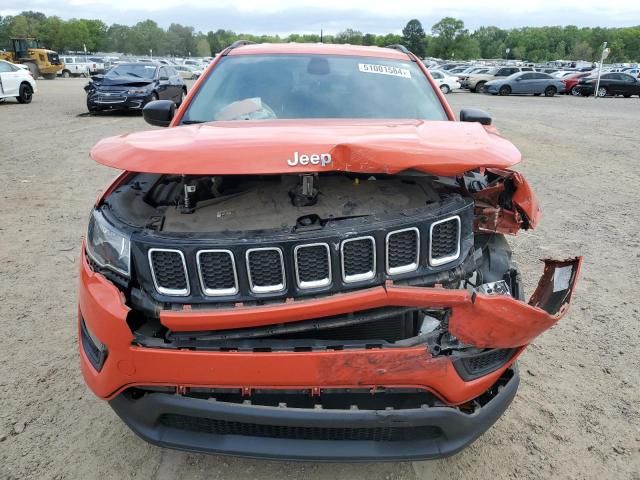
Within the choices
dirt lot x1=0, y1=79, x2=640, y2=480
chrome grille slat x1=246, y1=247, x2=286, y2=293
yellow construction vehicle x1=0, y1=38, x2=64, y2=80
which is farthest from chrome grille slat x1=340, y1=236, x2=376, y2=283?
yellow construction vehicle x1=0, y1=38, x2=64, y2=80

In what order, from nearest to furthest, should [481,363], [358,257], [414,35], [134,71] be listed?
[358,257] → [481,363] → [134,71] → [414,35]

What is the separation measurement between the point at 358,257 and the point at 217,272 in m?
0.52

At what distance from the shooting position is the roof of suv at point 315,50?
3.77m

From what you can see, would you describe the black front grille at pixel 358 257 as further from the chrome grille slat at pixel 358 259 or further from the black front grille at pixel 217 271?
the black front grille at pixel 217 271

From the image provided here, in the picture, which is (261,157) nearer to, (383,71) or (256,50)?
(383,71)

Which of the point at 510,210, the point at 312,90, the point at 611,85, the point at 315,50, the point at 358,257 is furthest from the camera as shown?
the point at 611,85

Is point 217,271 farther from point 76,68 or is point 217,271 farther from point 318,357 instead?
point 76,68

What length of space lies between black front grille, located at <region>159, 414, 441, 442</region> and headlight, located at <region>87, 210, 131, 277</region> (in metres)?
0.61

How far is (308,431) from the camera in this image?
1872 millimetres

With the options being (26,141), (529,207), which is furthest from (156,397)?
(26,141)


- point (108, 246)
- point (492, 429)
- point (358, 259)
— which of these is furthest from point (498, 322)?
point (108, 246)

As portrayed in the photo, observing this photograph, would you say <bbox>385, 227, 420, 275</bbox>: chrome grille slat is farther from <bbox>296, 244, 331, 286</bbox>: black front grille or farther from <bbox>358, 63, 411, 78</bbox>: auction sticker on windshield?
<bbox>358, 63, 411, 78</bbox>: auction sticker on windshield

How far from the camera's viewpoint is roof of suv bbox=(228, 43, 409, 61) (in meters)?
3.77

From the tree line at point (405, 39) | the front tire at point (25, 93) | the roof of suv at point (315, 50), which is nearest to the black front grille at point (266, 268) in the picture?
the roof of suv at point (315, 50)
